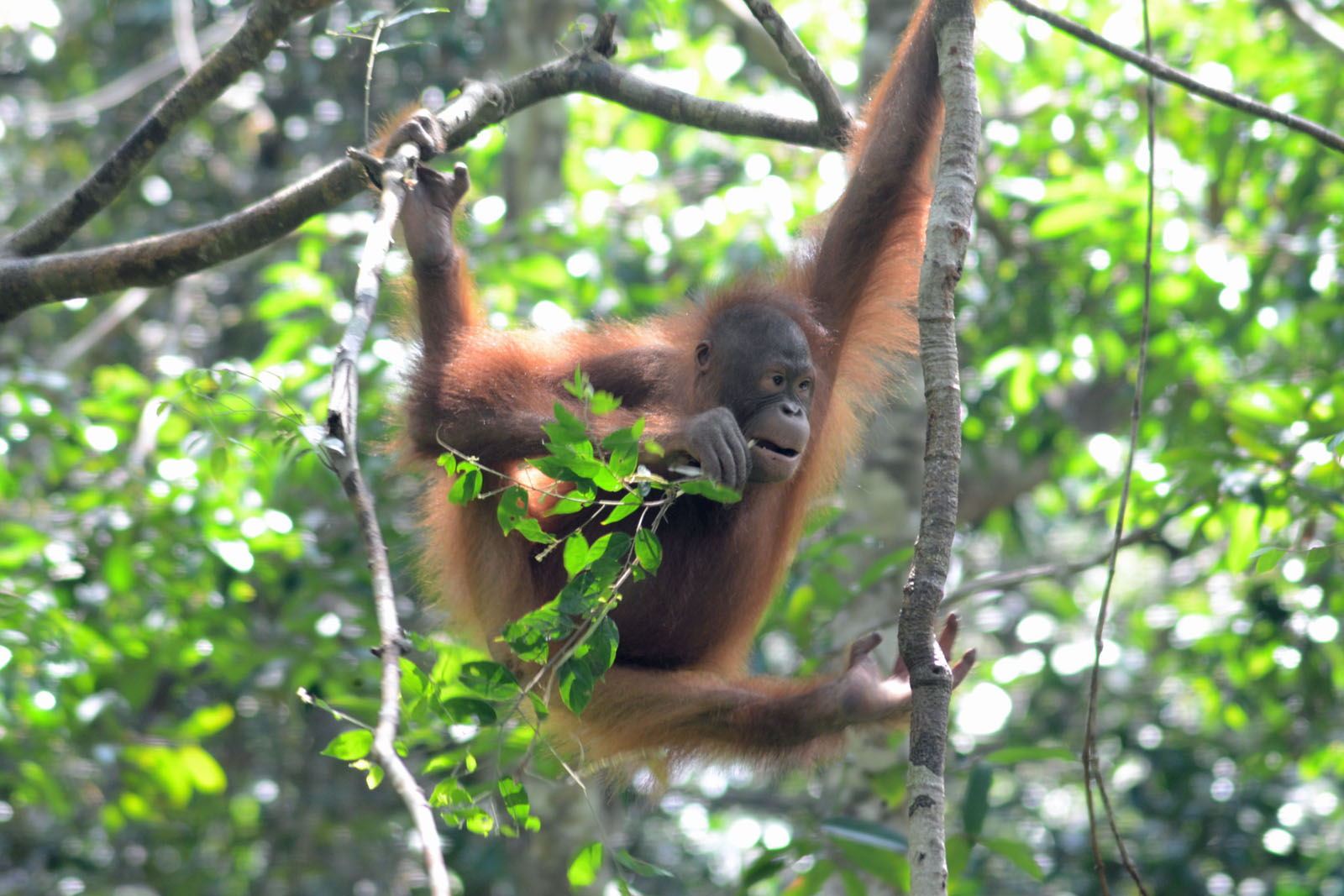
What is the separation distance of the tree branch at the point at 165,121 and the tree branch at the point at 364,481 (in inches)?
24.1

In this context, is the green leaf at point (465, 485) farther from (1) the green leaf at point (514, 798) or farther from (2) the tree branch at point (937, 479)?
(2) the tree branch at point (937, 479)

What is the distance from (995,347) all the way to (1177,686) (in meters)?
3.11

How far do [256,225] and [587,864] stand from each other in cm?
149

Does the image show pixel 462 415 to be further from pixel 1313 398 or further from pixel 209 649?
pixel 1313 398

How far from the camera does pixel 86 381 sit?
6.63 m

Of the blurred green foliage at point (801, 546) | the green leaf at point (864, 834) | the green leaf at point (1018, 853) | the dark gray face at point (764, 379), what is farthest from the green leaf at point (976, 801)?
the dark gray face at point (764, 379)

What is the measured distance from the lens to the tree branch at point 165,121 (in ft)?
8.02

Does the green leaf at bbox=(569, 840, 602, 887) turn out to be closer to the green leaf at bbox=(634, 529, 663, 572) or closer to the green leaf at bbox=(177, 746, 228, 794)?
the green leaf at bbox=(634, 529, 663, 572)

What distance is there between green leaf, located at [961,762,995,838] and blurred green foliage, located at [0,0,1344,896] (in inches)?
0.4

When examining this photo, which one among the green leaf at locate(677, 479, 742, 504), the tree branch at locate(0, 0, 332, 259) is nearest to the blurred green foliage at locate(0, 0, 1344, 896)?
the tree branch at locate(0, 0, 332, 259)

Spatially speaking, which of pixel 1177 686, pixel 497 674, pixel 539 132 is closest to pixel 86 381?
pixel 539 132

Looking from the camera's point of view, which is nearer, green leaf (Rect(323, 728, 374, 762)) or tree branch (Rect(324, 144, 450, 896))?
tree branch (Rect(324, 144, 450, 896))

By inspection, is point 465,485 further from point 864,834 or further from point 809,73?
point 864,834

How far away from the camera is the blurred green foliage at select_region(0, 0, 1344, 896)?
3.59m
